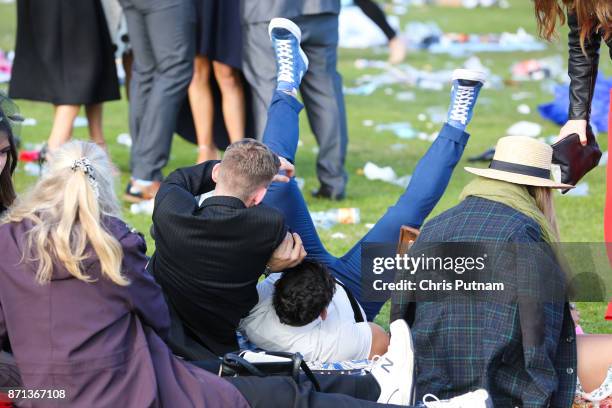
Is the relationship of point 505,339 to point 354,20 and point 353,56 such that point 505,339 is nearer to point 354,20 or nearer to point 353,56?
point 353,56

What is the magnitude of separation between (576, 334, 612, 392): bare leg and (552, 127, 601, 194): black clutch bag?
674 mm

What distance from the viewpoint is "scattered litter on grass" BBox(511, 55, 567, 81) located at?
40.3 ft

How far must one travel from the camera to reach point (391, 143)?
855cm

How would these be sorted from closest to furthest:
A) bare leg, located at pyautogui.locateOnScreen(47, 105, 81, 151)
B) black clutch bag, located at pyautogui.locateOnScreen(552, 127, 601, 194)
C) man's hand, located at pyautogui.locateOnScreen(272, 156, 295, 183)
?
black clutch bag, located at pyautogui.locateOnScreen(552, 127, 601, 194) → man's hand, located at pyautogui.locateOnScreen(272, 156, 295, 183) → bare leg, located at pyautogui.locateOnScreen(47, 105, 81, 151)

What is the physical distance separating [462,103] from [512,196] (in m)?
1.14

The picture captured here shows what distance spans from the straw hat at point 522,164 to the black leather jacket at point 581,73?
23.7 inches

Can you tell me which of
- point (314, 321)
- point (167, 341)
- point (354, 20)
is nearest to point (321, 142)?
point (314, 321)

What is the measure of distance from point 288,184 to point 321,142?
2.41 m

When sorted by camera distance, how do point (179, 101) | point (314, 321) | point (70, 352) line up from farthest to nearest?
point (179, 101), point (314, 321), point (70, 352)

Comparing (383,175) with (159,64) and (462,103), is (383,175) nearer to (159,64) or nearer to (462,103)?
(159,64)

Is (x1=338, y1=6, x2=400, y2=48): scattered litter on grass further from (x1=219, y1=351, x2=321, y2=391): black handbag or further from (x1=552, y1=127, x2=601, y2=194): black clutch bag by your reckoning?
(x1=219, y1=351, x2=321, y2=391): black handbag

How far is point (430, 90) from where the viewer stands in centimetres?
1136

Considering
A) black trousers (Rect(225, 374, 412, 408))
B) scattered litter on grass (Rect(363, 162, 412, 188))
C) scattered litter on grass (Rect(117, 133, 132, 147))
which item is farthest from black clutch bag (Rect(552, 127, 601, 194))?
scattered litter on grass (Rect(117, 133, 132, 147))

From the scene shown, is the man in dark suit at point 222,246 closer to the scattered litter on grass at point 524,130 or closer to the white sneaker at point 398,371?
the white sneaker at point 398,371
